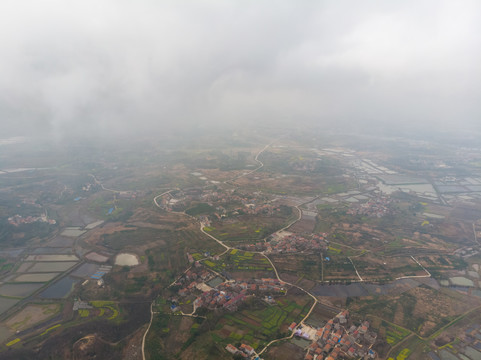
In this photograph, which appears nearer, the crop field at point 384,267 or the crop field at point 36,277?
the crop field at point 36,277

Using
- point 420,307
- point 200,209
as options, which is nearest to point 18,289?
point 200,209

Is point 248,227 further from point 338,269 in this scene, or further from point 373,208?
point 373,208

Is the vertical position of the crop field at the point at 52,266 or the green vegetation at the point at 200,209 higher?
the green vegetation at the point at 200,209

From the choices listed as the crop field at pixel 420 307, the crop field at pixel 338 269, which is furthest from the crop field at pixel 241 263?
the crop field at pixel 420 307

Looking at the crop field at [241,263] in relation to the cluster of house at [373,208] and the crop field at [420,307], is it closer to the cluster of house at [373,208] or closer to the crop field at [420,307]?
the crop field at [420,307]

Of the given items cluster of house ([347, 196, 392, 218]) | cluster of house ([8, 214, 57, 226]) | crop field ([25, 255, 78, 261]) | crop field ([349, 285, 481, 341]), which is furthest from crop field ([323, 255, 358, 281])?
cluster of house ([8, 214, 57, 226])

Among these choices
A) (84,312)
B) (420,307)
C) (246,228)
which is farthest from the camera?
(246,228)
